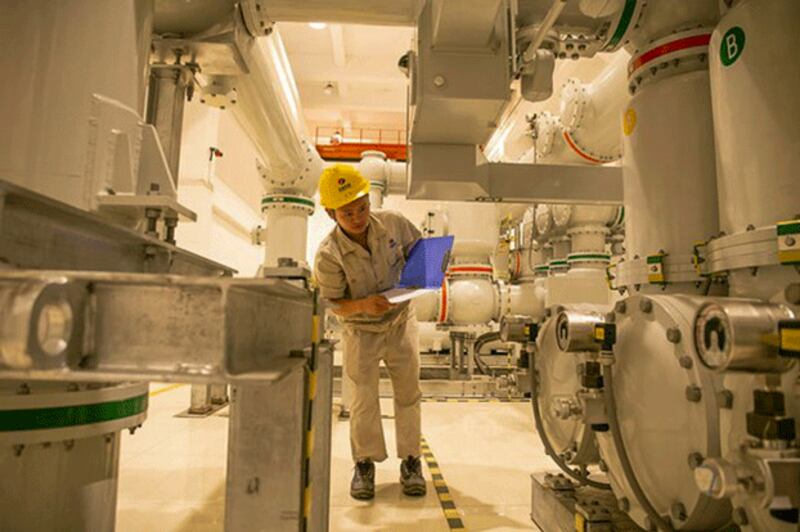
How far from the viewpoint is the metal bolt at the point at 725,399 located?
98 cm

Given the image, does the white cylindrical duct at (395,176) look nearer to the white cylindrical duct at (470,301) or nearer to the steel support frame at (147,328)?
the white cylindrical duct at (470,301)

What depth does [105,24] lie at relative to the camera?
3.88 ft

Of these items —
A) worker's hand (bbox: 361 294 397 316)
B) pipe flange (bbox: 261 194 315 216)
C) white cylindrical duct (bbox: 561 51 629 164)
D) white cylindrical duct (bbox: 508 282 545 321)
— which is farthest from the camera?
white cylindrical duct (bbox: 508 282 545 321)

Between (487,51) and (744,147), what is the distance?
1.02 metres

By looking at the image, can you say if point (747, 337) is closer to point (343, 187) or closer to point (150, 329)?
point (150, 329)

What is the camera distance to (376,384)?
2303 millimetres

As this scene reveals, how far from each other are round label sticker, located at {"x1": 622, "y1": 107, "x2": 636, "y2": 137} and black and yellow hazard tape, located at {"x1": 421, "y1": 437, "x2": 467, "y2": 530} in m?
1.53

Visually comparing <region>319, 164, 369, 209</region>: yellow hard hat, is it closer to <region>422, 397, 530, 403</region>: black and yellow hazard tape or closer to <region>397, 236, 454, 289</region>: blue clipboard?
<region>397, 236, 454, 289</region>: blue clipboard

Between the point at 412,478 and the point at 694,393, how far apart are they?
1.45 m

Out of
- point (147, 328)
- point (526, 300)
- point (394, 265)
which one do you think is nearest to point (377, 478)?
point (394, 265)

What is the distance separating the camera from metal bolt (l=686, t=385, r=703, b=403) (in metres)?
1.02

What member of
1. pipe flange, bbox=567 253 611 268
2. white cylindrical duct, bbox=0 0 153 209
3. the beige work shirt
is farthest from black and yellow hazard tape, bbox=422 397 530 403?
white cylindrical duct, bbox=0 0 153 209

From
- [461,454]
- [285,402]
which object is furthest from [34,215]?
[461,454]

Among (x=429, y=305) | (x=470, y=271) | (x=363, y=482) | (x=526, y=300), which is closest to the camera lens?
(x=363, y=482)
